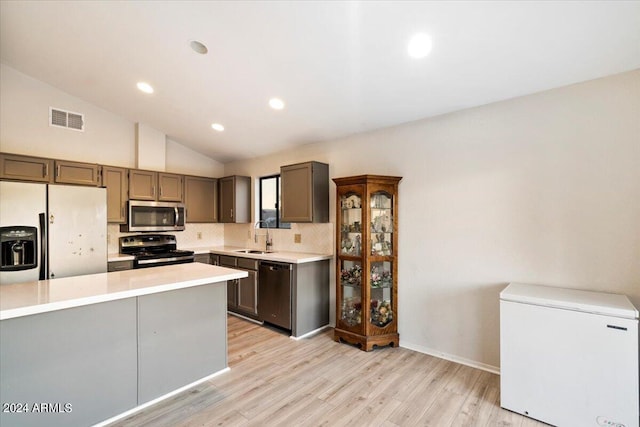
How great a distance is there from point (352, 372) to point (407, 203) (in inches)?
71.7

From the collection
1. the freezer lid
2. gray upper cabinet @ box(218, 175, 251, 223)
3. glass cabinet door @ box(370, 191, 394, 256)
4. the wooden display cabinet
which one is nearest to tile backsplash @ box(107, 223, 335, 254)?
gray upper cabinet @ box(218, 175, 251, 223)

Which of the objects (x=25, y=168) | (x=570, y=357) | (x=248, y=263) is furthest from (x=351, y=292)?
(x=25, y=168)

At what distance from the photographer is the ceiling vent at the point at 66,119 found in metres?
3.94

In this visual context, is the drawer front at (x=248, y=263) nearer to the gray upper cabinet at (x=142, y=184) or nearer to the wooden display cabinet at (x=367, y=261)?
the wooden display cabinet at (x=367, y=261)

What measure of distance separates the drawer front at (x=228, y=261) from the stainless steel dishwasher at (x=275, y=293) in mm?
601

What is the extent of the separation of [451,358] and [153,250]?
426 cm

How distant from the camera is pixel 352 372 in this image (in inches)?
110

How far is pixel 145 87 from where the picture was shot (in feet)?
11.5

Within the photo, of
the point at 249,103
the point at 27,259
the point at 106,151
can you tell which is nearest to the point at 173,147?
the point at 106,151

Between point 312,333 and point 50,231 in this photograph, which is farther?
point 312,333

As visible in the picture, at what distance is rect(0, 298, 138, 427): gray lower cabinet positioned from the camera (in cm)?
172

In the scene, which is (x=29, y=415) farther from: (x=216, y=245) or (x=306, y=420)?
(x=216, y=245)

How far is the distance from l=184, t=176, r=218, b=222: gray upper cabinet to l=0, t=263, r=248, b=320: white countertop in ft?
7.65

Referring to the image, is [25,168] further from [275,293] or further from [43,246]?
[275,293]
